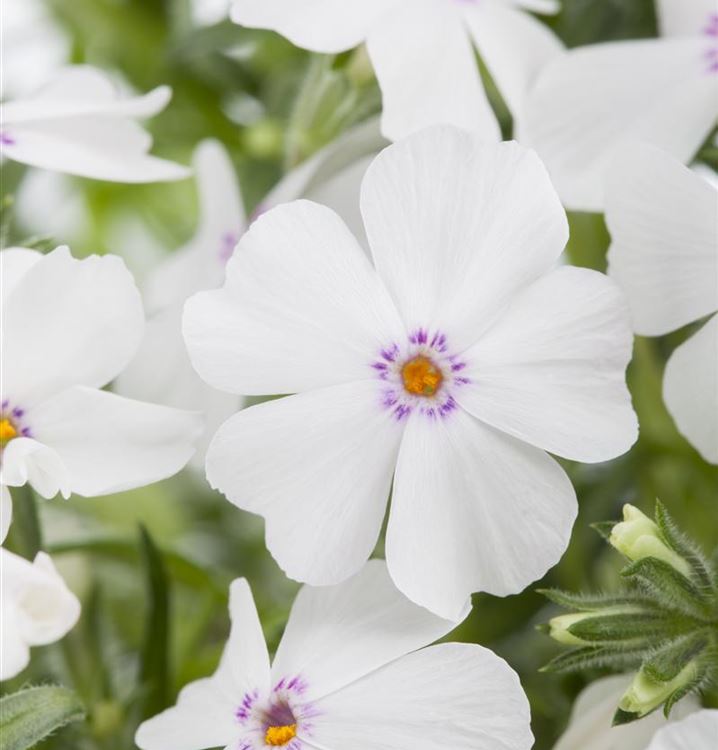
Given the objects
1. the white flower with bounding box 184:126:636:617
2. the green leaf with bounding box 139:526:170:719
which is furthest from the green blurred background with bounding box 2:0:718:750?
the white flower with bounding box 184:126:636:617

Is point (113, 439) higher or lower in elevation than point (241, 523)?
higher

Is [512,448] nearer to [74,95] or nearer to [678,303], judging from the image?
[678,303]

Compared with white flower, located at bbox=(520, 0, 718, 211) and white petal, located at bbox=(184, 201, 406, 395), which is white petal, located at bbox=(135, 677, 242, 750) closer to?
white petal, located at bbox=(184, 201, 406, 395)

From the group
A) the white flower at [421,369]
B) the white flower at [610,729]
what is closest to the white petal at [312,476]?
the white flower at [421,369]

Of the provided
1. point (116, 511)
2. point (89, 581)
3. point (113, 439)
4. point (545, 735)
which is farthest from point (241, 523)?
point (113, 439)

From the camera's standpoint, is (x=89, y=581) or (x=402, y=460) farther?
(x=89, y=581)
